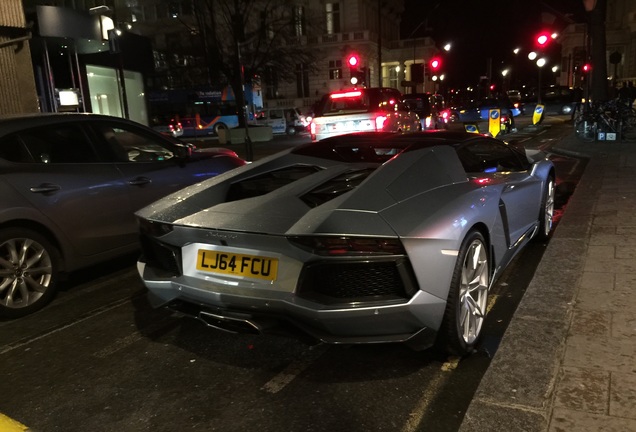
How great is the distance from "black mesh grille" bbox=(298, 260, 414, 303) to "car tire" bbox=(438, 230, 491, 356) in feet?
1.30

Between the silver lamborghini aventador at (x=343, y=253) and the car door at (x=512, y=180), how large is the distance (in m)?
0.29

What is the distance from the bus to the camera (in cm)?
3750

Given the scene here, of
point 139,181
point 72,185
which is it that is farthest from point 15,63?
point 72,185

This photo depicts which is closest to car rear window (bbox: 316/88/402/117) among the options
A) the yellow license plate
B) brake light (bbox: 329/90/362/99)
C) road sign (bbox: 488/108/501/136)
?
brake light (bbox: 329/90/362/99)

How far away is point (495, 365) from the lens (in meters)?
3.05

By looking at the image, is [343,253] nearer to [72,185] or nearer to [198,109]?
[72,185]

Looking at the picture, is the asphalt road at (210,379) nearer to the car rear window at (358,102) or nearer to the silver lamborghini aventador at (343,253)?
the silver lamborghini aventador at (343,253)

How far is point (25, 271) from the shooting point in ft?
14.6

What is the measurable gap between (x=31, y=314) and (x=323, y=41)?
52546 millimetres

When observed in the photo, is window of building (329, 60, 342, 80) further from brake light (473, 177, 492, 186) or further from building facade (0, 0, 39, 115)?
brake light (473, 177, 492, 186)

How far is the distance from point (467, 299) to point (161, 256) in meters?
2.00

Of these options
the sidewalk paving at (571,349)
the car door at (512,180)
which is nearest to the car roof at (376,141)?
the car door at (512,180)

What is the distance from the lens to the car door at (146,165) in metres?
5.27

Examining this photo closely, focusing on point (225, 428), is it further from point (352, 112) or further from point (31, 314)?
point (352, 112)
